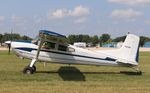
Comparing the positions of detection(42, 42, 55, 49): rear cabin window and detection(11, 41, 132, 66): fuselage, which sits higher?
detection(42, 42, 55, 49): rear cabin window

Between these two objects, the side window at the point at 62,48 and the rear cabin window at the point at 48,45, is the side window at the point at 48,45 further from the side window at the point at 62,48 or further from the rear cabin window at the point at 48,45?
the side window at the point at 62,48

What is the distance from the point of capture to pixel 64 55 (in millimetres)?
16891

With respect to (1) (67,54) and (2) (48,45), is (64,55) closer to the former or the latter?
(1) (67,54)

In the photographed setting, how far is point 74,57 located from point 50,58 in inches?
49.4

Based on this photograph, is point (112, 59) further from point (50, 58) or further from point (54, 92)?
point (54, 92)

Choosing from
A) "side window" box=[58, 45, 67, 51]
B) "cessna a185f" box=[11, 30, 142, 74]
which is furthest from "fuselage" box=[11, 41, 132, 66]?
"side window" box=[58, 45, 67, 51]

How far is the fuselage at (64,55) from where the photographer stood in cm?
1678

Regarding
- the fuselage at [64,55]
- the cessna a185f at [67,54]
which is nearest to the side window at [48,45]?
the cessna a185f at [67,54]

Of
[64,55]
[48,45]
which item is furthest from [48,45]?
[64,55]

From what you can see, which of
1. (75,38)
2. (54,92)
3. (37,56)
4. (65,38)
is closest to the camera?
(54,92)

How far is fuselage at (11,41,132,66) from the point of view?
16.8m

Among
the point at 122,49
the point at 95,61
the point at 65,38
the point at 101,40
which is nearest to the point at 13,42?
the point at 65,38

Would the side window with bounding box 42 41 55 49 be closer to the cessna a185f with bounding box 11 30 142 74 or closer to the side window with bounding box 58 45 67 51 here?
the cessna a185f with bounding box 11 30 142 74

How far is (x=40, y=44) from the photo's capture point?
1627 centimetres
